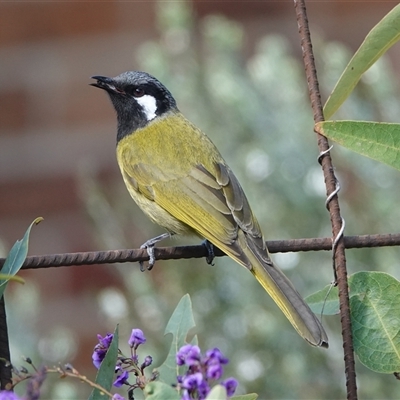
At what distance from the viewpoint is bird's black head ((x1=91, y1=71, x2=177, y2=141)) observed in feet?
9.11

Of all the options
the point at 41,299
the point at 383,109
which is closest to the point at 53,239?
the point at 41,299

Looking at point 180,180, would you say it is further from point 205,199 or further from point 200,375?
point 200,375

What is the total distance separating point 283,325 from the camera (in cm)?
267

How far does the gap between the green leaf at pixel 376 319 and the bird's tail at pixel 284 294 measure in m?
0.12

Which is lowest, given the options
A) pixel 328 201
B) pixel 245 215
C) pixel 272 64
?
pixel 328 201

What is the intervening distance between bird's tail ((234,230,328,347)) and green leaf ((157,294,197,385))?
30 cm

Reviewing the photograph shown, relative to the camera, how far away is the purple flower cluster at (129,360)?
39.8 inches

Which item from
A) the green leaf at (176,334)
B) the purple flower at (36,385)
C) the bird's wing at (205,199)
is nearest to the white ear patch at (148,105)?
the bird's wing at (205,199)

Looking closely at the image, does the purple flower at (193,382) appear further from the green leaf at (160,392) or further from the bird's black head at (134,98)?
the bird's black head at (134,98)

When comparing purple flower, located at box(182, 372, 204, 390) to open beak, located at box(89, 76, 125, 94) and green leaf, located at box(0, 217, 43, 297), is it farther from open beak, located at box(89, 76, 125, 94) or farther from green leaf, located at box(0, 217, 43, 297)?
open beak, located at box(89, 76, 125, 94)

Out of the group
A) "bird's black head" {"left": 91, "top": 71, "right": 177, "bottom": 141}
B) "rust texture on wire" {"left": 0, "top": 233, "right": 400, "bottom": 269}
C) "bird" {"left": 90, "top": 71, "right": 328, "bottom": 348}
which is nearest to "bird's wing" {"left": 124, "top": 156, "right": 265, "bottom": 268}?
"bird" {"left": 90, "top": 71, "right": 328, "bottom": 348}

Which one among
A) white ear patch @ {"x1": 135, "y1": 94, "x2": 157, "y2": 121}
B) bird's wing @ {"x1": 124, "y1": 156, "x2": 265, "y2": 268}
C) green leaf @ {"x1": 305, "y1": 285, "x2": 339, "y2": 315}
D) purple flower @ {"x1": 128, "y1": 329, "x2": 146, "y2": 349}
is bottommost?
purple flower @ {"x1": 128, "y1": 329, "x2": 146, "y2": 349}

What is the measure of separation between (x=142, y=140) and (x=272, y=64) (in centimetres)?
47

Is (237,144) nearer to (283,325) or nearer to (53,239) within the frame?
(283,325)
